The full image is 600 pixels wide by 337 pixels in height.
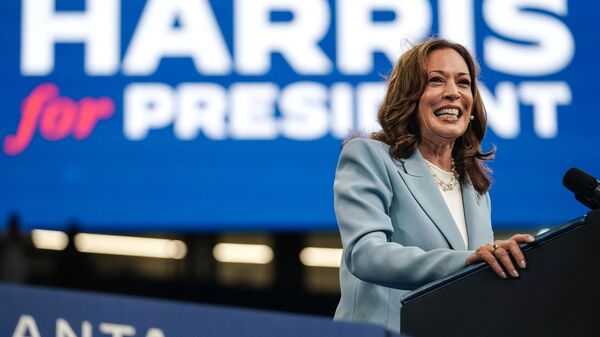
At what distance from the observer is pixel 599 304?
1.30m

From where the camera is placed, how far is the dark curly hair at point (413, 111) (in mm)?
1735

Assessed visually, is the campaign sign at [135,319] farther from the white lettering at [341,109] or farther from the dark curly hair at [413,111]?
the white lettering at [341,109]

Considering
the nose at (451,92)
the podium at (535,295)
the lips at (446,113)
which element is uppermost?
the nose at (451,92)

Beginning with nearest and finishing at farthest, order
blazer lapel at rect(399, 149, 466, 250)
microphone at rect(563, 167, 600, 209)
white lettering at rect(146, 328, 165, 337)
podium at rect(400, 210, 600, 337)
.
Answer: white lettering at rect(146, 328, 165, 337), podium at rect(400, 210, 600, 337), microphone at rect(563, 167, 600, 209), blazer lapel at rect(399, 149, 466, 250)

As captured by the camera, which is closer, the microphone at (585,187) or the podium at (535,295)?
the podium at (535,295)

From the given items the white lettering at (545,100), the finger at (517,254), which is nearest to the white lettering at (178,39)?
the white lettering at (545,100)

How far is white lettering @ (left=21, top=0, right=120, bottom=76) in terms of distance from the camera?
465 cm

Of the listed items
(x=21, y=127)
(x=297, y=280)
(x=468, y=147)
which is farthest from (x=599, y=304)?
(x=297, y=280)

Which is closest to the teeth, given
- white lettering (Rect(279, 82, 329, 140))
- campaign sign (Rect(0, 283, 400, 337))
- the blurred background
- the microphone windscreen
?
the microphone windscreen

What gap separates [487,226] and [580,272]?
440 mm

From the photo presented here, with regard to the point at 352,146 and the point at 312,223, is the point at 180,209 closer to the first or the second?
the point at 312,223

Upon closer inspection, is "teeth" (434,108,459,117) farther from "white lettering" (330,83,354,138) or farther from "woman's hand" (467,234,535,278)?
"white lettering" (330,83,354,138)

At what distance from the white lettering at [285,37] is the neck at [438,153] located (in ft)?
9.17

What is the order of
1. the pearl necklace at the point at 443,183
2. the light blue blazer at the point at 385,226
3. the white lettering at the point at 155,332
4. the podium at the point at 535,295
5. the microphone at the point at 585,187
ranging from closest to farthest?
1. the white lettering at the point at 155,332
2. the podium at the point at 535,295
3. the microphone at the point at 585,187
4. the light blue blazer at the point at 385,226
5. the pearl necklace at the point at 443,183
